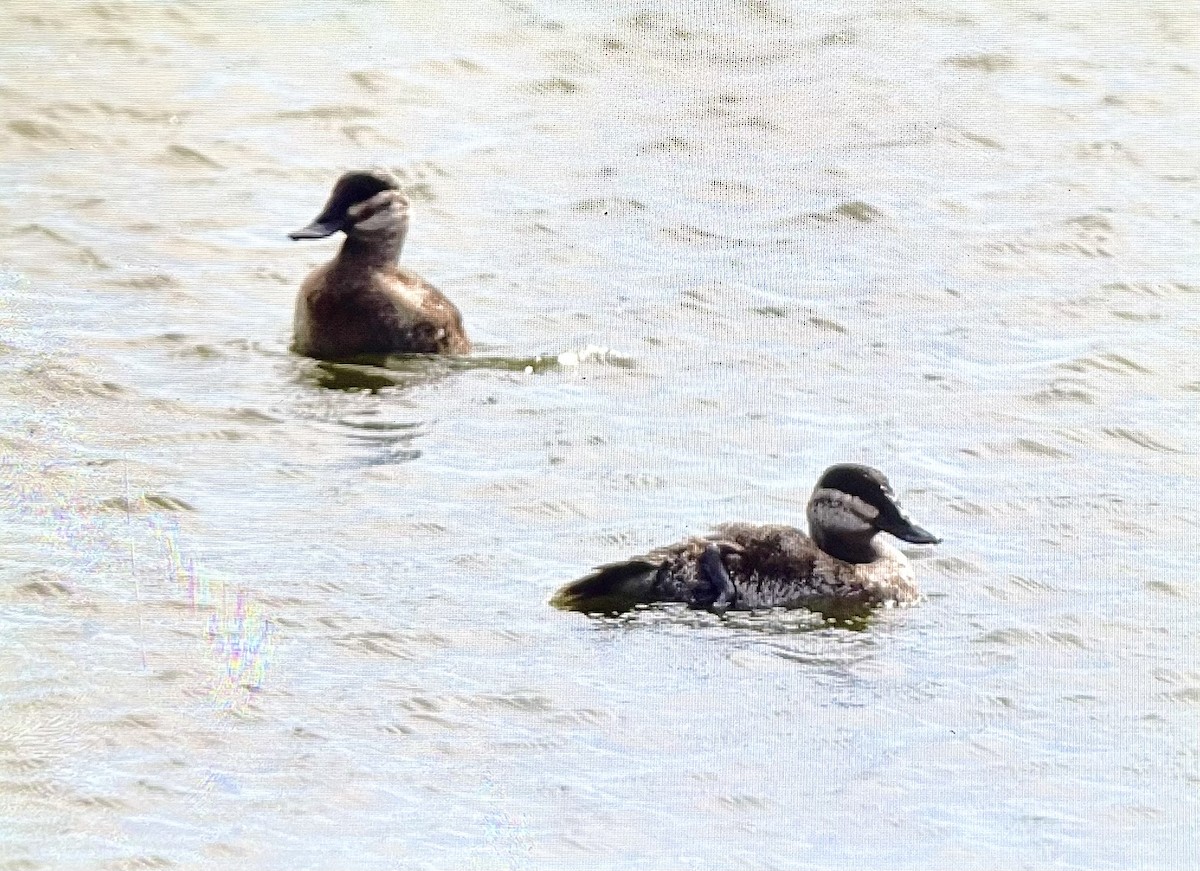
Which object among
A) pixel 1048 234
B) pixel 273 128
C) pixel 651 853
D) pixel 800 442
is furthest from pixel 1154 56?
pixel 651 853

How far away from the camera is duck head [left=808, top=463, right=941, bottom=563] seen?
12.0 m

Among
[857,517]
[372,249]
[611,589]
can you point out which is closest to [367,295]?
[372,249]

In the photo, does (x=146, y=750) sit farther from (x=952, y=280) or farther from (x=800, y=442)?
(x=952, y=280)

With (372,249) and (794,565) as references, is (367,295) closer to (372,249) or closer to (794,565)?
(372,249)

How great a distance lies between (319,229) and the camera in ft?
51.6

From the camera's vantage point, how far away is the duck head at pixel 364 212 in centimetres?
1570

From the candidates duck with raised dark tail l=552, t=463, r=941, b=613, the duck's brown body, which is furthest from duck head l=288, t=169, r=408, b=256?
duck with raised dark tail l=552, t=463, r=941, b=613

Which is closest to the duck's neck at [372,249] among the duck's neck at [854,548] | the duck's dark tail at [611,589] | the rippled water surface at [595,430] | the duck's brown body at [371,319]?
the duck's brown body at [371,319]

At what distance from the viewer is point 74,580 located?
439 inches

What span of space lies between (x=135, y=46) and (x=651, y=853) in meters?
11.5

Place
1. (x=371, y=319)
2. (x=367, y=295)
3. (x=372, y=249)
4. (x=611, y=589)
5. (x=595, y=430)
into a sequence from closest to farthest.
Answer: (x=611, y=589) → (x=595, y=430) → (x=371, y=319) → (x=367, y=295) → (x=372, y=249)

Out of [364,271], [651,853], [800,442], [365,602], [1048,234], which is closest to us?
[651,853]

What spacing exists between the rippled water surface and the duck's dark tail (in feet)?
0.35

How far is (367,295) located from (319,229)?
26.4 inches
